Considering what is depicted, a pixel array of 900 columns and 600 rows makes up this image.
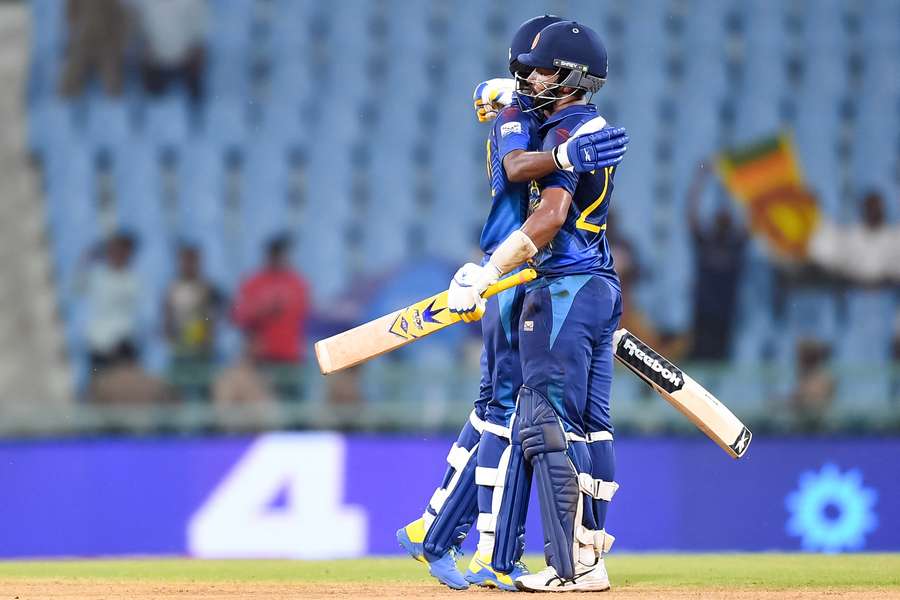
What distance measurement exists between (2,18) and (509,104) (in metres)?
7.29

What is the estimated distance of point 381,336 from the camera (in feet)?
16.4

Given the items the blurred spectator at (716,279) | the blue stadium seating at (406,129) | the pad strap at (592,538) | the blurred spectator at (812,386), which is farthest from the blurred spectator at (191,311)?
the pad strap at (592,538)

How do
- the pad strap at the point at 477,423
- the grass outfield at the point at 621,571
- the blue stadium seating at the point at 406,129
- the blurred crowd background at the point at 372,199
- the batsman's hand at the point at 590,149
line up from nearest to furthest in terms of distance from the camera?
the batsman's hand at the point at 590,149, the pad strap at the point at 477,423, the grass outfield at the point at 621,571, the blurred crowd background at the point at 372,199, the blue stadium seating at the point at 406,129

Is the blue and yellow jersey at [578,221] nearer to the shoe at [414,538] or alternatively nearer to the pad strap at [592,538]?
the pad strap at [592,538]

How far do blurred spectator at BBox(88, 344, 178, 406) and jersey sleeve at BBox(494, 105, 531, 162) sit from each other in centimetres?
503

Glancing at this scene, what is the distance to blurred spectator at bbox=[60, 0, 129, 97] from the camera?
10.9 m

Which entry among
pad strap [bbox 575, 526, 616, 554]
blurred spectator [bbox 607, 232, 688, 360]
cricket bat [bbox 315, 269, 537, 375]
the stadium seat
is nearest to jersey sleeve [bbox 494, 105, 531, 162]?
cricket bat [bbox 315, 269, 537, 375]

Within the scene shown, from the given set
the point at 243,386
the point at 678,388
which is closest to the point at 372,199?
the point at 243,386

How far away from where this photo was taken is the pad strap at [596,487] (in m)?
4.82

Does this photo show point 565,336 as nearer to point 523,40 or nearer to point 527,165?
point 527,165

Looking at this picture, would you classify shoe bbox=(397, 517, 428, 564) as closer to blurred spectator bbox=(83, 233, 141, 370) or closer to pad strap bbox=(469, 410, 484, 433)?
pad strap bbox=(469, 410, 484, 433)

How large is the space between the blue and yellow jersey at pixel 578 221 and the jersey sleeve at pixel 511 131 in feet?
0.23

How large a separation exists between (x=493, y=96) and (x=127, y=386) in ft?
16.3

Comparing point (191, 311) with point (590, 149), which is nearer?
point (590, 149)
